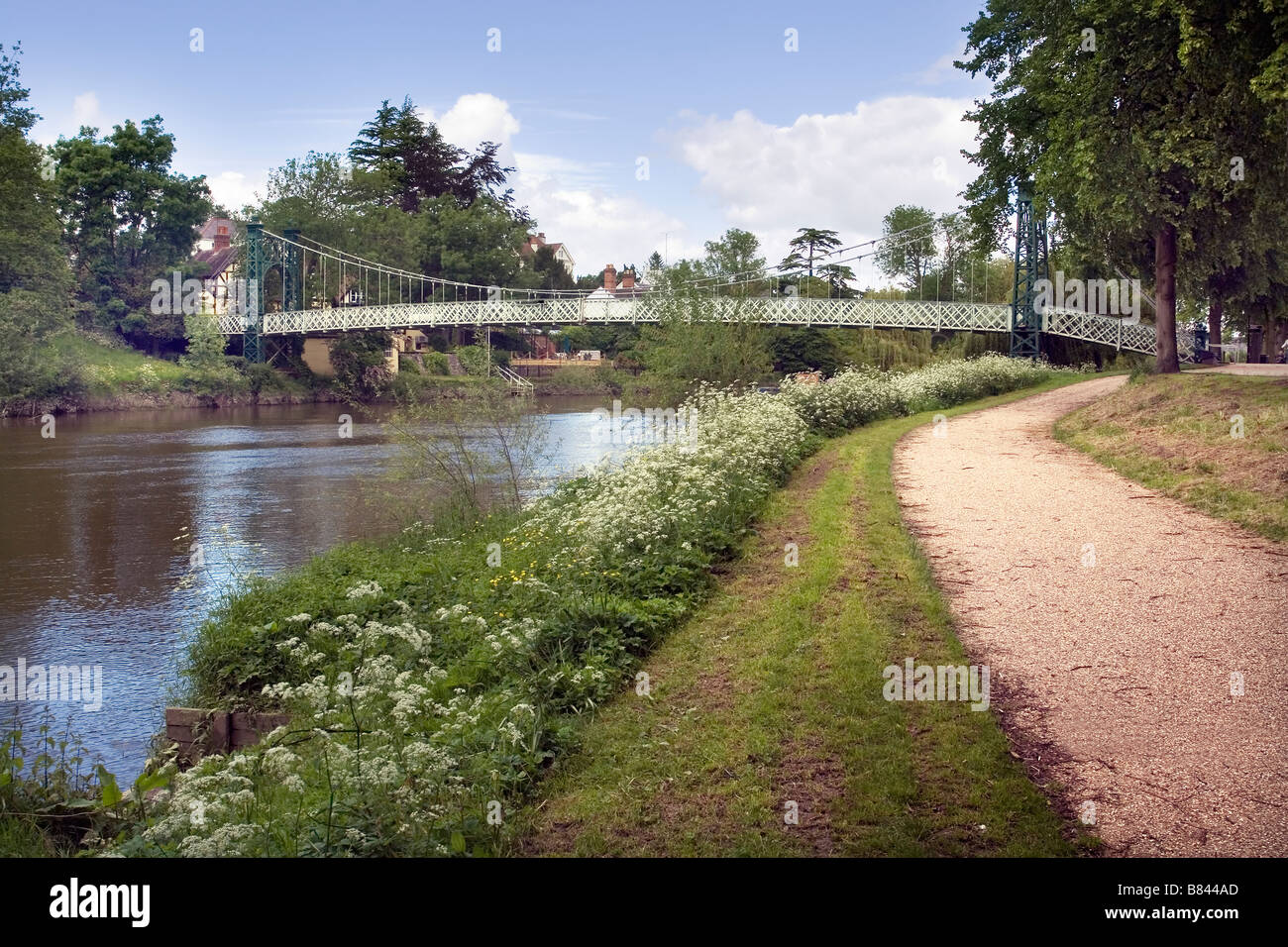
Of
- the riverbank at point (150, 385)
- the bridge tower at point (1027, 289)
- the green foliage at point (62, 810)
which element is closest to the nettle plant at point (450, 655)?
the green foliage at point (62, 810)

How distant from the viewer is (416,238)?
67438mm

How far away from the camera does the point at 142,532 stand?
704 inches

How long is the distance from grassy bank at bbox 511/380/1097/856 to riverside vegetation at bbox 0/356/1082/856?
13.1 inches

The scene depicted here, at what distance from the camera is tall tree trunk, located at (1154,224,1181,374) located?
2050 centimetres

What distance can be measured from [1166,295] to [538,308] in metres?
39.4

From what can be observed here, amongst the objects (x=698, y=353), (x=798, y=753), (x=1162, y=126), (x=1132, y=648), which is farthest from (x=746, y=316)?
(x=798, y=753)

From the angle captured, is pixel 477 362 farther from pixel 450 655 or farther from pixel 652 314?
pixel 652 314

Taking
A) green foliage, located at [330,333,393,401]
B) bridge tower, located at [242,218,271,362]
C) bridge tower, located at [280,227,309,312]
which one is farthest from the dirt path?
bridge tower, located at [280,227,309,312]

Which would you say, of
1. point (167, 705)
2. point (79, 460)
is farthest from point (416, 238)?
point (167, 705)

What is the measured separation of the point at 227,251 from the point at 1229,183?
70.2 meters

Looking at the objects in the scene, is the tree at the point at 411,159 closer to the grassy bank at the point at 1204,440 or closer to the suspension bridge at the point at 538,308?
the suspension bridge at the point at 538,308

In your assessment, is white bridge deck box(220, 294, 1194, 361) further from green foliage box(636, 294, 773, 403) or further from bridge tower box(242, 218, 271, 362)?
bridge tower box(242, 218, 271, 362)

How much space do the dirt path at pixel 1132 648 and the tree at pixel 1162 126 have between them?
646cm
